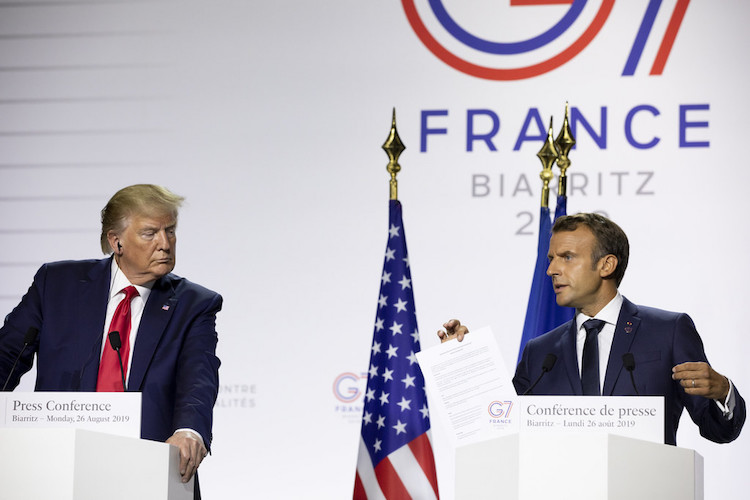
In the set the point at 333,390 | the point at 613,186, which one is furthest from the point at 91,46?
the point at 613,186

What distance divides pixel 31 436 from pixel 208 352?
902 mm

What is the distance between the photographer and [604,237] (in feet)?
12.3

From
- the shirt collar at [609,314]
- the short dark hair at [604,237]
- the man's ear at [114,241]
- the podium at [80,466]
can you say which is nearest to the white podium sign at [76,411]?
the podium at [80,466]

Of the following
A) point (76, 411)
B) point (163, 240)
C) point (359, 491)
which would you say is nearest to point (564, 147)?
point (359, 491)

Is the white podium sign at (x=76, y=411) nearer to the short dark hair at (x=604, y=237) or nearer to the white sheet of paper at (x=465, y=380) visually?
the white sheet of paper at (x=465, y=380)

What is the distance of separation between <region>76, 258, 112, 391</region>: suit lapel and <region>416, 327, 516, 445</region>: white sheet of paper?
1092 mm

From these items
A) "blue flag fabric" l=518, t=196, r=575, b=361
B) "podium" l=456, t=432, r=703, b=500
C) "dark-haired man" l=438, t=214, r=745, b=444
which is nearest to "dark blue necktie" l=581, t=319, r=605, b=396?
"dark-haired man" l=438, t=214, r=745, b=444

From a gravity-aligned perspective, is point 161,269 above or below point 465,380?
above

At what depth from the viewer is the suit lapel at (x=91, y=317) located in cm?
343

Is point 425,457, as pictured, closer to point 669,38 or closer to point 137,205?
point 137,205

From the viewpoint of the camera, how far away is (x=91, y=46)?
6031 millimetres

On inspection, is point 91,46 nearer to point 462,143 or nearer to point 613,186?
point 462,143

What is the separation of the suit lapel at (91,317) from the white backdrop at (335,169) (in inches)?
81.5

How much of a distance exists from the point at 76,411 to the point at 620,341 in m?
1.81
